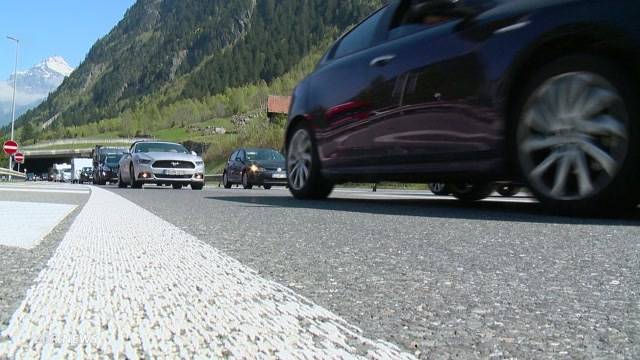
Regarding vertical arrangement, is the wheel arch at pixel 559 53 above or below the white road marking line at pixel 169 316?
above

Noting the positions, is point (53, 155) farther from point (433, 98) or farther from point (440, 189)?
point (433, 98)

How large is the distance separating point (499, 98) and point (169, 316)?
144 inches

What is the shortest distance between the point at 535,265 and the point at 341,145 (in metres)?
4.10

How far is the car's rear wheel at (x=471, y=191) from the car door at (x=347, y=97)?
1.64 meters

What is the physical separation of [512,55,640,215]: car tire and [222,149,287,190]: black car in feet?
46.7

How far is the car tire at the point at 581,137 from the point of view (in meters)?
4.09

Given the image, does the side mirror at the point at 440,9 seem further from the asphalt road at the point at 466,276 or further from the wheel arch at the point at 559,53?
the asphalt road at the point at 466,276

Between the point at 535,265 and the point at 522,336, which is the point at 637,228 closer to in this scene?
the point at 535,265

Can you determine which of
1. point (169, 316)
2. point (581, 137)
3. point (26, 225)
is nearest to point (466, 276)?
point (169, 316)

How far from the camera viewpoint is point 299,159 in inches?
293

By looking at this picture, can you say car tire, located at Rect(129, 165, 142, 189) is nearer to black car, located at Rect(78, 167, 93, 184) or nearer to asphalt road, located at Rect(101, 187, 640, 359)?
asphalt road, located at Rect(101, 187, 640, 359)

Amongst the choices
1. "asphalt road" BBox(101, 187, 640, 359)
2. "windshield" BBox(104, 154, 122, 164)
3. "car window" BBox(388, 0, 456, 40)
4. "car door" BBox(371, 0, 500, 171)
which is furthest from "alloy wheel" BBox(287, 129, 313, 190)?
"windshield" BBox(104, 154, 122, 164)

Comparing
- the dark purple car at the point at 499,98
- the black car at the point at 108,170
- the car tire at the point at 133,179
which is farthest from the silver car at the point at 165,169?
the black car at the point at 108,170

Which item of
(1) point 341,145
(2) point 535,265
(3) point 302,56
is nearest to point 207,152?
(1) point 341,145
